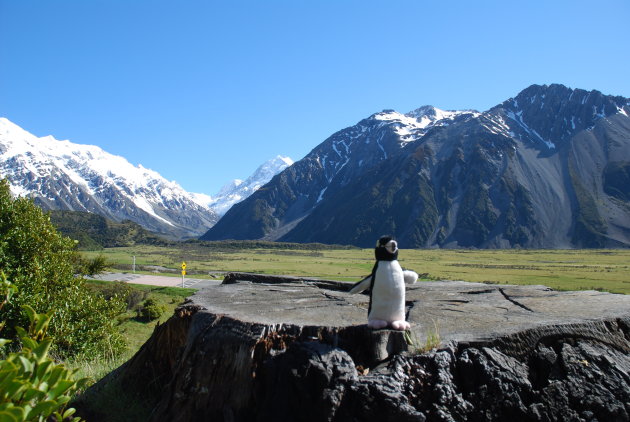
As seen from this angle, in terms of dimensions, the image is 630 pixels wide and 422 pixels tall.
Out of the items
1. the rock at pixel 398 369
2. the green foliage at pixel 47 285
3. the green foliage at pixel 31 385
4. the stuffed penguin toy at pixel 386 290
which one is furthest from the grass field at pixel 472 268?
the green foliage at pixel 31 385

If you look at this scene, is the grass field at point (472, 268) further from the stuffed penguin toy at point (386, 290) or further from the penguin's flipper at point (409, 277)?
the stuffed penguin toy at point (386, 290)

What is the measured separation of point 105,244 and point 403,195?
128 meters

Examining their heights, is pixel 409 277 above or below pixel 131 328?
above

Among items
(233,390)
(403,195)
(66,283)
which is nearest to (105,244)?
(403,195)

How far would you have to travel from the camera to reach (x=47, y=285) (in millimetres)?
11297

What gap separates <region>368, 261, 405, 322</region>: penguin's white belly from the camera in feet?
15.6

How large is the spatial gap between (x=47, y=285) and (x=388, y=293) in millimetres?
10308

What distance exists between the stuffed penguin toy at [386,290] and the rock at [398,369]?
15 cm

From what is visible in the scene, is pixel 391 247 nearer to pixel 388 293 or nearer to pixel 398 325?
pixel 388 293

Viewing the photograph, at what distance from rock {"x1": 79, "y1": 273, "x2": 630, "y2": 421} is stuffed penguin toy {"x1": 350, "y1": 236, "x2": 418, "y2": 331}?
5.8 inches

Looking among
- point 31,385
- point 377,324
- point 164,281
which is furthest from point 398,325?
point 164,281

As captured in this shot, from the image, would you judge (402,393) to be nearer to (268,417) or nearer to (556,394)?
(268,417)

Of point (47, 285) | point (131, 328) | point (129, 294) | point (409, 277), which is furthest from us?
point (129, 294)

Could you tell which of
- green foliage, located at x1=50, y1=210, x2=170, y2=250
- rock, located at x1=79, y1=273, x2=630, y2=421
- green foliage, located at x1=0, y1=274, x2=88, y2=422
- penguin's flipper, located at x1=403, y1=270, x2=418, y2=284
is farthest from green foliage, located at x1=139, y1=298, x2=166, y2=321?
green foliage, located at x1=50, y1=210, x2=170, y2=250
